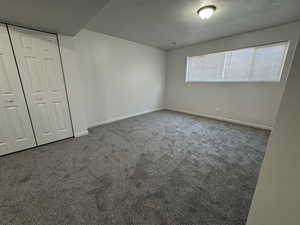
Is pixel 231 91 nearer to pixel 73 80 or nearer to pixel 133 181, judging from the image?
pixel 133 181

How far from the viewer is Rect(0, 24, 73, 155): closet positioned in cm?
196

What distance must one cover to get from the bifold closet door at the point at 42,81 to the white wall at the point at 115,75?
65 cm

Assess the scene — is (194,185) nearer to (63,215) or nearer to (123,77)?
(63,215)

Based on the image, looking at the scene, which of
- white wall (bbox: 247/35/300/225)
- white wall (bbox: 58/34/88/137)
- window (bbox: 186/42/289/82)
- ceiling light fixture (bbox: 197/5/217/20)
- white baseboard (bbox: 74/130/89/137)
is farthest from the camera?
window (bbox: 186/42/289/82)

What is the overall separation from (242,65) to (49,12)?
4.47m

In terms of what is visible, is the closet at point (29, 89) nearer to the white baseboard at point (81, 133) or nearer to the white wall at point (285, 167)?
the white baseboard at point (81, 133)

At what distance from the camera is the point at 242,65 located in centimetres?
342

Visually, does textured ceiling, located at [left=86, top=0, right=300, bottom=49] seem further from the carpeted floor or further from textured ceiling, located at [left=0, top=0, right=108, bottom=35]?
the carpeted floor

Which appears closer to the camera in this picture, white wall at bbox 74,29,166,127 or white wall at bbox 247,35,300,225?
white wall at bbox 247,35,300,225

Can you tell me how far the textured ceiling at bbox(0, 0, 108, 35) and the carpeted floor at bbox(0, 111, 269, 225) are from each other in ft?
7.17

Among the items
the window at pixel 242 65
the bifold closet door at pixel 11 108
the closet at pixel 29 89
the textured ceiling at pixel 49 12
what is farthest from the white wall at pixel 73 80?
the window at pixel 242 65

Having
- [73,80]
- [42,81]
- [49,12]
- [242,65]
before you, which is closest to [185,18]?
[242,65]

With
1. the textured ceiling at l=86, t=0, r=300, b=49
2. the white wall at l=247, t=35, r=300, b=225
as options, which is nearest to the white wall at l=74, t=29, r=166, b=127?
the textured ceiling at l=86, t=0, r=300, b=49

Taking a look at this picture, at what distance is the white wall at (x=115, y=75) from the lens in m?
3.09
